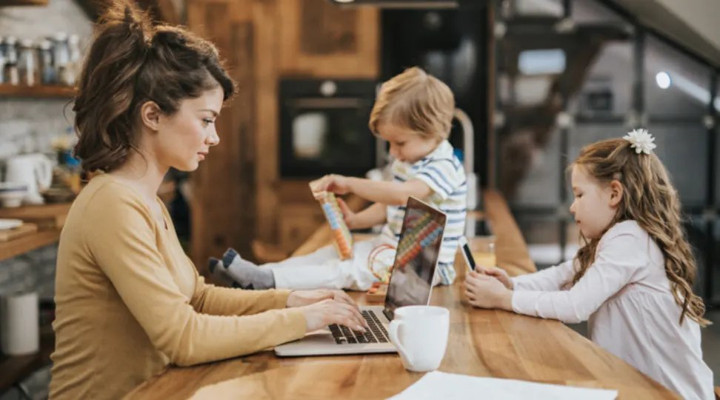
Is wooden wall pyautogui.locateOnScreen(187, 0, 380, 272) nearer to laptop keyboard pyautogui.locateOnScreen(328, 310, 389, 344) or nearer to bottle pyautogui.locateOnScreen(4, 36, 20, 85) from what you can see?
bottle pyautogui.locateOnScreen(4, 36, 20, 85)

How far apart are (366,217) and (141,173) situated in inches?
44.6

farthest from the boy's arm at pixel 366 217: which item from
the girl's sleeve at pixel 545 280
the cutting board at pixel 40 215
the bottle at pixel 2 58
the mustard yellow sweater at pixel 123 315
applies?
the bottle at pixel 2 58

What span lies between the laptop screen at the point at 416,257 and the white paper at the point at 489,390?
0.80ft

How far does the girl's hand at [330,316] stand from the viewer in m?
1.46

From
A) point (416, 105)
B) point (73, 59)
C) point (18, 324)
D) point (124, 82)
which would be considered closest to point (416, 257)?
point (124, 82)

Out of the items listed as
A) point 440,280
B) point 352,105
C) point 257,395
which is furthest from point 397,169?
point 352,105

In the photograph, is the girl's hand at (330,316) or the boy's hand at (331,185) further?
the boy's hand at (331,185)

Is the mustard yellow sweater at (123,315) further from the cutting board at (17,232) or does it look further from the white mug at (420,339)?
the cutting board at (17,232)

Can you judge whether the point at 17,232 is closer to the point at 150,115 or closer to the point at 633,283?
the point at 150,115

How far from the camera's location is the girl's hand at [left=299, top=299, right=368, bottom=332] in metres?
1.46

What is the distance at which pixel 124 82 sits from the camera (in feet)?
4.71

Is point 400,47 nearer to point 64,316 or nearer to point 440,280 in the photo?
point 440,280

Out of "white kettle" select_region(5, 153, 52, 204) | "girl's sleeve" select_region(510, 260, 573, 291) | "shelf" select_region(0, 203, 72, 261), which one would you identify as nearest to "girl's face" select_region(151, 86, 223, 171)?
"girl's sleeve" select_region(510, 260, 573, 291)

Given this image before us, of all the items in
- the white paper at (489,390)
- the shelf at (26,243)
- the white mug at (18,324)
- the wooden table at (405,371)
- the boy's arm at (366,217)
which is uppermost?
the boy's arm at (366,217)
